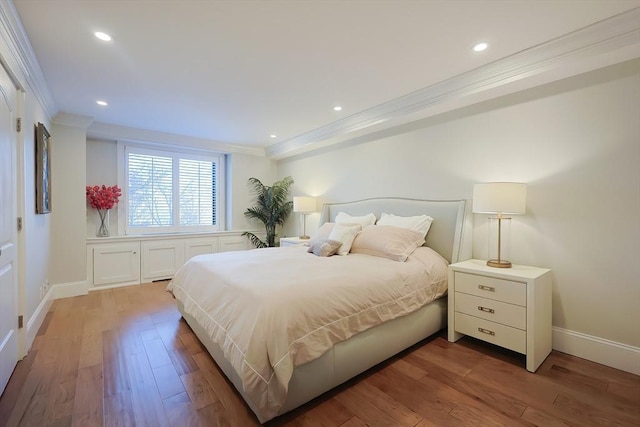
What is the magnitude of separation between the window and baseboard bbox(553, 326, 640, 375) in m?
5.13

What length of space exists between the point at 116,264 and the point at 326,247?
11.0 ft

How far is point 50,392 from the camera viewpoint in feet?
5.73

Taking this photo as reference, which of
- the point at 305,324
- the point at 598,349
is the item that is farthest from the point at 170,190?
the point at 598,349

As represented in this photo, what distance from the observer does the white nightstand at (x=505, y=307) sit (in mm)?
2014

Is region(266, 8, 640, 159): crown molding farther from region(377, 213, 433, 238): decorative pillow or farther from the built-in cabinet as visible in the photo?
the built-in cabinet

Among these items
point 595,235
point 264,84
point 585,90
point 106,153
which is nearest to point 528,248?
point 595,235

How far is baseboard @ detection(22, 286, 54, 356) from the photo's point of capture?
7.77ft

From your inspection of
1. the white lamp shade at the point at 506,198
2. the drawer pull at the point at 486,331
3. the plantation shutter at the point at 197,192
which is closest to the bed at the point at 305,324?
the drawer pull at the point at 486,331

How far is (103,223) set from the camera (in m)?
4.14

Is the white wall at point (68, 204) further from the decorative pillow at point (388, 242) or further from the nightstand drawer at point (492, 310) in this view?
the nightstand drawer at point (492, 310)

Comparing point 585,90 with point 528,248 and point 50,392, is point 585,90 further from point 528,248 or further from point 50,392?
point 50,392

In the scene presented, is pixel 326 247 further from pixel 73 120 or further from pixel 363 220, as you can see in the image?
pixel 73 120

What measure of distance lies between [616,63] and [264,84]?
279cm

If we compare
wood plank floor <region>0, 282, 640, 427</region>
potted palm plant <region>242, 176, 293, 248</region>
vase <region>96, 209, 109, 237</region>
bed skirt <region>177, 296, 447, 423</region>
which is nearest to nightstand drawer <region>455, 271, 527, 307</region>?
bed skirt <region>177, 296, 447, 423</region>
